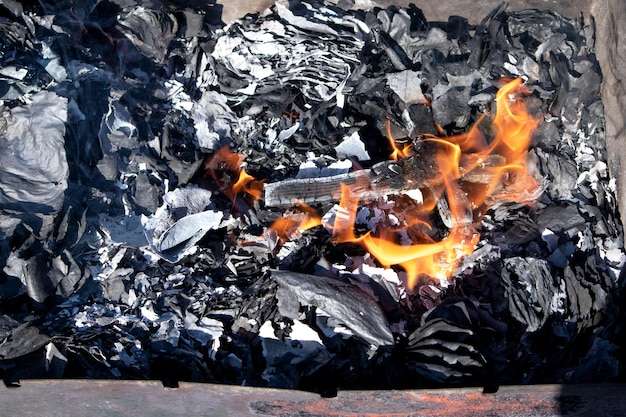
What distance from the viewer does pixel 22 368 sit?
11.6ft

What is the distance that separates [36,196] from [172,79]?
5.34ft

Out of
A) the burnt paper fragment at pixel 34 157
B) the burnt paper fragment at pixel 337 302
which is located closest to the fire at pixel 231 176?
the burnt paper fragment at pixel 337 302

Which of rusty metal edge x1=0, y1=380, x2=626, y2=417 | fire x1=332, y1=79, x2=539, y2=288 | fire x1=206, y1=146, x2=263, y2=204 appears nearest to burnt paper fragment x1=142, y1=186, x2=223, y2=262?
fire x1=206, y1=146, x2=263, y2=204

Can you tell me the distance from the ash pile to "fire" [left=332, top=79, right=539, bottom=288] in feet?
0.06

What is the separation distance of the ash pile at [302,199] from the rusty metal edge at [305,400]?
14 cm

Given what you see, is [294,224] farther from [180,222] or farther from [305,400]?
[305,400]

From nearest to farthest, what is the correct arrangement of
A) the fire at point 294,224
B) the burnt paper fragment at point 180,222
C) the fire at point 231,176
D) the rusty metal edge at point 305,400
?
the rusty metal edge at point 305,400, the burnt paper fragment at point 180,222, the fire at point 294,224, the fire at point 231,176

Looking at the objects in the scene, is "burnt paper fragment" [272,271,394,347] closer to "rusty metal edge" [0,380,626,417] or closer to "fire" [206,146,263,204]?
"rusty metal edge" [0,380,626,417]

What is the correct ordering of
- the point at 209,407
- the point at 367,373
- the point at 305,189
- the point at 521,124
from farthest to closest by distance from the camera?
the point at 521,124 < the point at 305,189 < the point at 367,373 < the point at 209,407

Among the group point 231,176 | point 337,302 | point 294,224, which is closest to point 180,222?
point 231,176

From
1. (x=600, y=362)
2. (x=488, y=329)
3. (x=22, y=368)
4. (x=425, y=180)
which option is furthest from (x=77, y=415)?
(x=600, y=362)

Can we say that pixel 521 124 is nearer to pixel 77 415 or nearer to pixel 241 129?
pixel 241 129

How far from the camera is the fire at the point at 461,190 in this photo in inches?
163

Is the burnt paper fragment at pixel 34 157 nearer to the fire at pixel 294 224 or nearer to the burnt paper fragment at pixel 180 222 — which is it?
the burnt paper fragment at pixel 180 222
